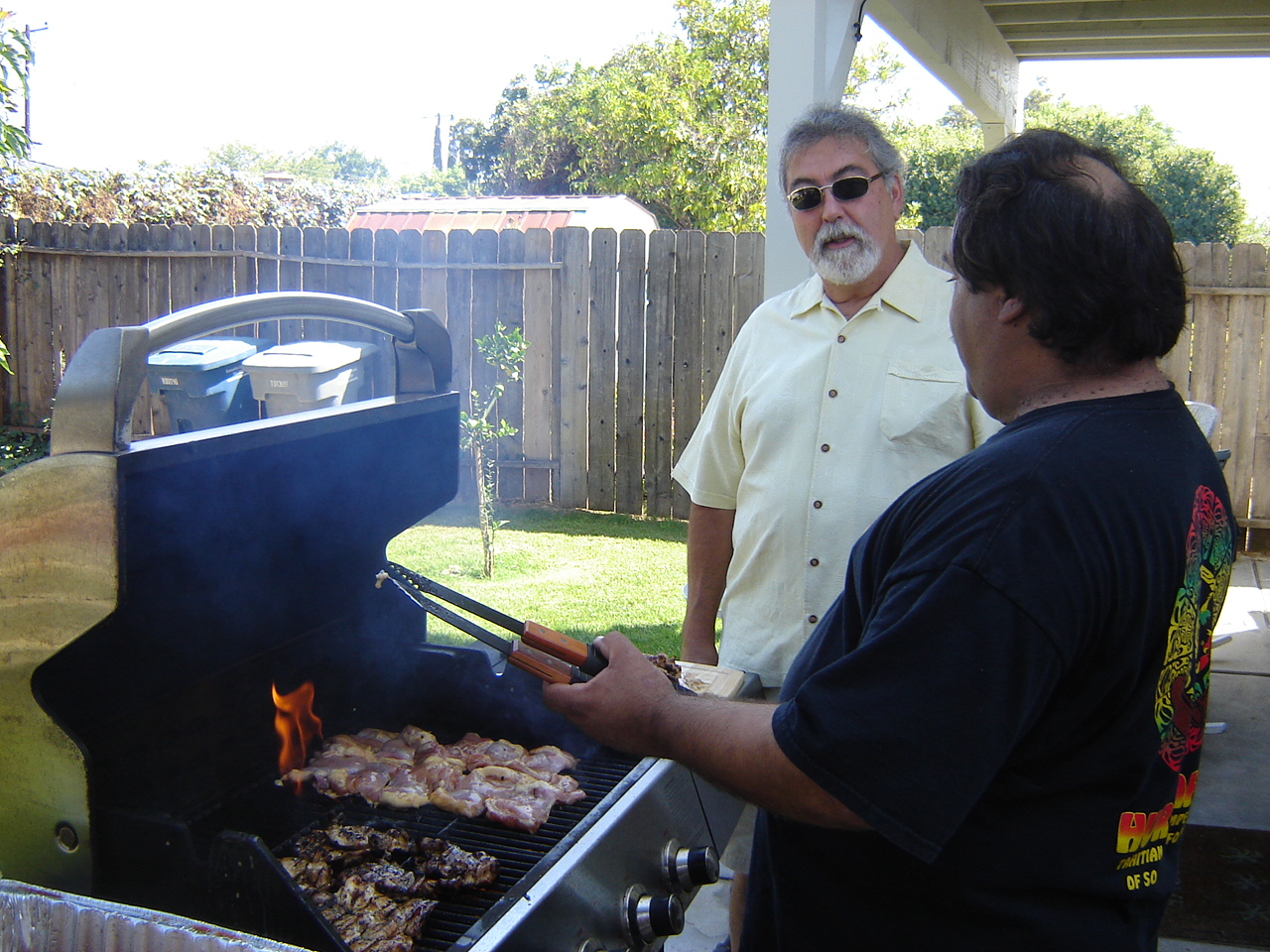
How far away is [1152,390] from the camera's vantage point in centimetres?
120

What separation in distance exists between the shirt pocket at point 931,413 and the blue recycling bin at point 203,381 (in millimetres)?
5042

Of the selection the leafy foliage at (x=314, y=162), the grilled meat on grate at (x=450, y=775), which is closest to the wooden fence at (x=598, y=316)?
the grilled meat on grate at (x=450, y=775)

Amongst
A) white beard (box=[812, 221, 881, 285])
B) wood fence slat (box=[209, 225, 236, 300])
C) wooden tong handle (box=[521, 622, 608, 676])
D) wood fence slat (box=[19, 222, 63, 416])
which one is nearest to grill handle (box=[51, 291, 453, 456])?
wooden tong handle (box=[521, 622, 608, 676])

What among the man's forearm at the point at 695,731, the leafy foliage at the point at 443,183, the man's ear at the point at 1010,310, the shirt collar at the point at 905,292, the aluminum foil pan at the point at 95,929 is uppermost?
the leafy foliage at the point at 443,183

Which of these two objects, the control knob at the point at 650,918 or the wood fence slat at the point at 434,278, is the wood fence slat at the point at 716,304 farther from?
the control knob at the point at 650,918

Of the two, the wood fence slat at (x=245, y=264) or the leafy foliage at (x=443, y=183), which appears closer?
the wood fence slat at (x=245, y=264)

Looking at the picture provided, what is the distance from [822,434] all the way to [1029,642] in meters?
1.56

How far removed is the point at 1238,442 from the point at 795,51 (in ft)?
17.4

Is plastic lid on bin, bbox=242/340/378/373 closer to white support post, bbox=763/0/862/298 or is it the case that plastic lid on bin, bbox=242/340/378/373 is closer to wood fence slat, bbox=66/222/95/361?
white support post, bbox=763/0/862/298

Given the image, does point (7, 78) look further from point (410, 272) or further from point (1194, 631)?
point (1194, 631)

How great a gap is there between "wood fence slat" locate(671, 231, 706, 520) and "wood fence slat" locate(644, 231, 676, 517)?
0.04m

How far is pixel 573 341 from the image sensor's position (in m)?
8.09

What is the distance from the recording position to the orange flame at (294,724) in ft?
6.50

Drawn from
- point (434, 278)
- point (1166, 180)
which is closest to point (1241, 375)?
point (434, 278)
